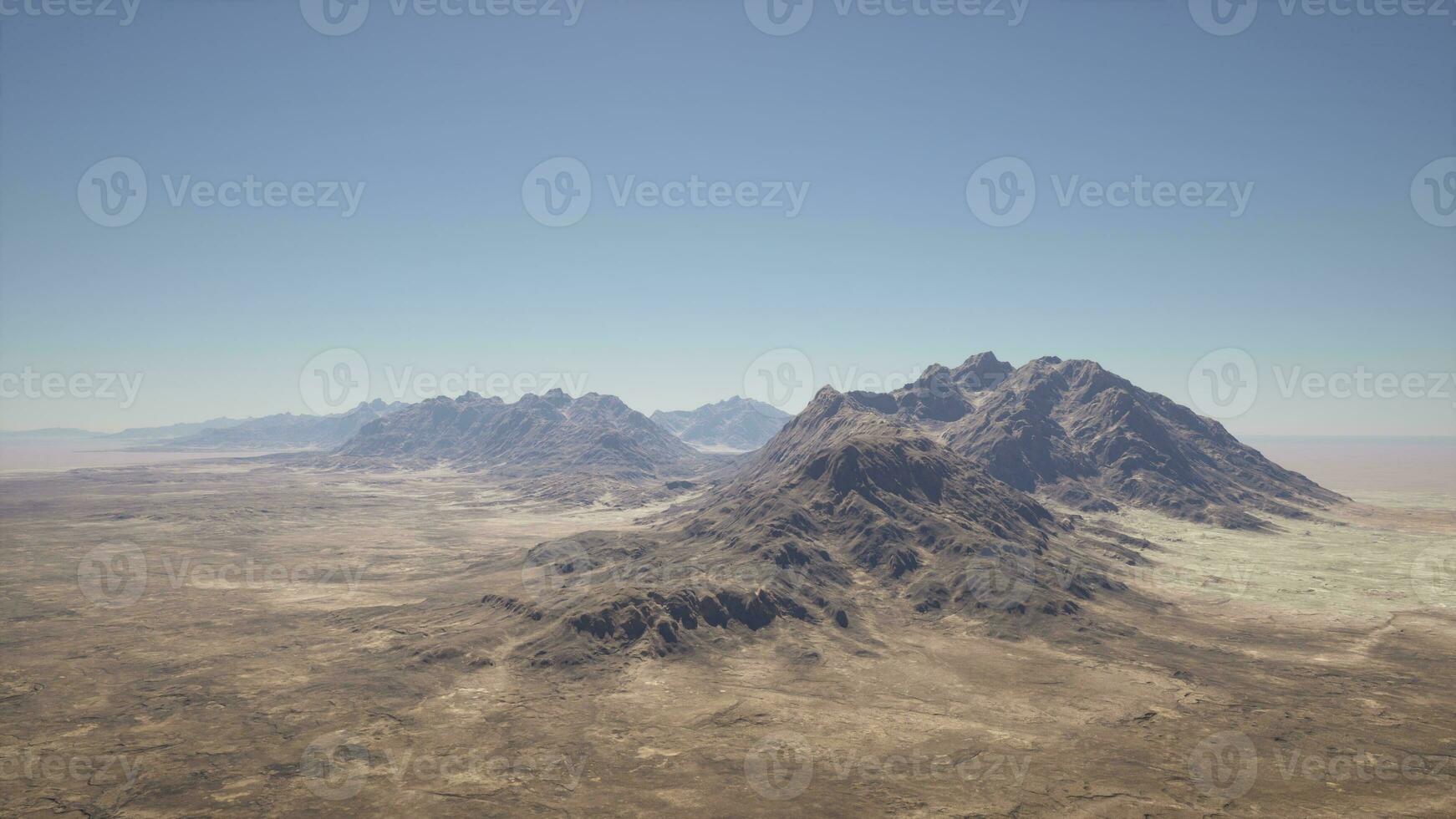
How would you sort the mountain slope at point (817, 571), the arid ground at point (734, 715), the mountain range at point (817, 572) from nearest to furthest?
the arid ground at point (734, 715), the mountain range at point (817, 572), the mountain slope at point (817, 571)

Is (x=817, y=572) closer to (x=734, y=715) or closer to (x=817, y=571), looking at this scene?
(x=817, y=571)

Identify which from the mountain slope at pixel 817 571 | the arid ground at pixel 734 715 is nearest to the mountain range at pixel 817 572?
the mountain slope at pixel 817 571

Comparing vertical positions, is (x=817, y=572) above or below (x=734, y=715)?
above

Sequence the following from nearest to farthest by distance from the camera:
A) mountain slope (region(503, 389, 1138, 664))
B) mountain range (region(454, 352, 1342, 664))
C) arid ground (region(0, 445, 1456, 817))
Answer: arid ground (region(0, 445, 1456, 817))
mountain range (region(454, 352, 1342, 664))
mountain slope (region(503, 389, 1138, 664))

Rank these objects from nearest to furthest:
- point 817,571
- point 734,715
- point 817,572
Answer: point 734,715 < point 817,572 < point 817,571

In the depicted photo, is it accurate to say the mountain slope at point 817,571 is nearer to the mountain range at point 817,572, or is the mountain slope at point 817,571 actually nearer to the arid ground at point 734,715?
the mountain range at point 817,572

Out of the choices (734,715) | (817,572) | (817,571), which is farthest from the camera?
(817,571)

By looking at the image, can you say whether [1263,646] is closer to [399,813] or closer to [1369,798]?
[1369,798]

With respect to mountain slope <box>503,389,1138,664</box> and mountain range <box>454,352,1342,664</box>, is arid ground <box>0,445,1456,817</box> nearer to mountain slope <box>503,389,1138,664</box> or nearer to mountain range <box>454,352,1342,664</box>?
mountain range <box>454,352,1342,664</box>

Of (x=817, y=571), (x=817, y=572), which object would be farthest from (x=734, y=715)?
(x=817, y=571)

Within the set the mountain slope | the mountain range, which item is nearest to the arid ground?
the mountain range
